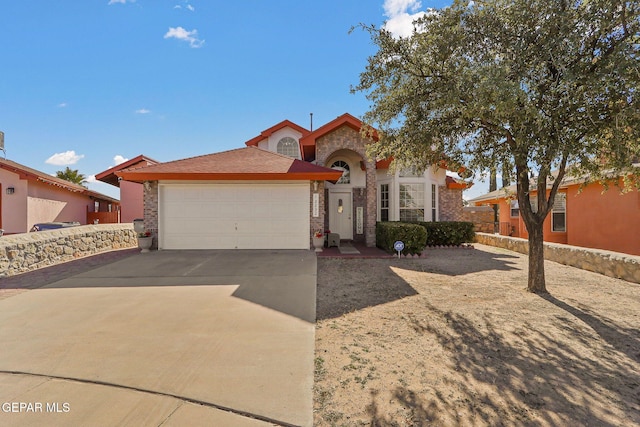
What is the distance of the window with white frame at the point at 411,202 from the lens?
14367 millimetres

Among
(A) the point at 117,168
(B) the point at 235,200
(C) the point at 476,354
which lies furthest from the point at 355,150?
(A) the point at 117,168

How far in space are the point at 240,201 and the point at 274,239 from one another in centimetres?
196

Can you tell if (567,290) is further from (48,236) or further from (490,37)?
(48,236)

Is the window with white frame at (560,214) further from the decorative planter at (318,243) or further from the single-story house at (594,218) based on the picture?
the decorative planter at (318,243)

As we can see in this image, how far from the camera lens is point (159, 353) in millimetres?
3744

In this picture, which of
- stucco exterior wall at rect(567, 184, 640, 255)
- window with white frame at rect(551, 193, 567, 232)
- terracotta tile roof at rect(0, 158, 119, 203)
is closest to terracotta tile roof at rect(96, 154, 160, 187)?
terracotta tile roof at rect(0, 158, 119, 203)

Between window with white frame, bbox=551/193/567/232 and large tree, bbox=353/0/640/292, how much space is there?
8.48 m

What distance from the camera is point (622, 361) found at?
3.62 m

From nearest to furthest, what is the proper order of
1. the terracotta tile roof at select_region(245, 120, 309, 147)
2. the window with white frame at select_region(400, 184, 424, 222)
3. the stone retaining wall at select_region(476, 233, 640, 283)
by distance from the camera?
the stone retaining wall at select_region(476, 233, 640, 283), the window with white frame at select_region(400, 184, 424, 222), the terracotta tile roof at select_region(245, 120, 309, 147)

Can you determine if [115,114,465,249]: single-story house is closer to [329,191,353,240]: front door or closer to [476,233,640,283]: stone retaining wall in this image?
[329,191,353,240]: front door

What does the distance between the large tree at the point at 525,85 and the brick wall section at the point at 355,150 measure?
611 centimetres

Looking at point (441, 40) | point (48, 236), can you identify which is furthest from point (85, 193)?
A: point (441, 40)

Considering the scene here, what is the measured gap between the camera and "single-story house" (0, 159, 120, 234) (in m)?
15.3

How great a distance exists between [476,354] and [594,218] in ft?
38.3
